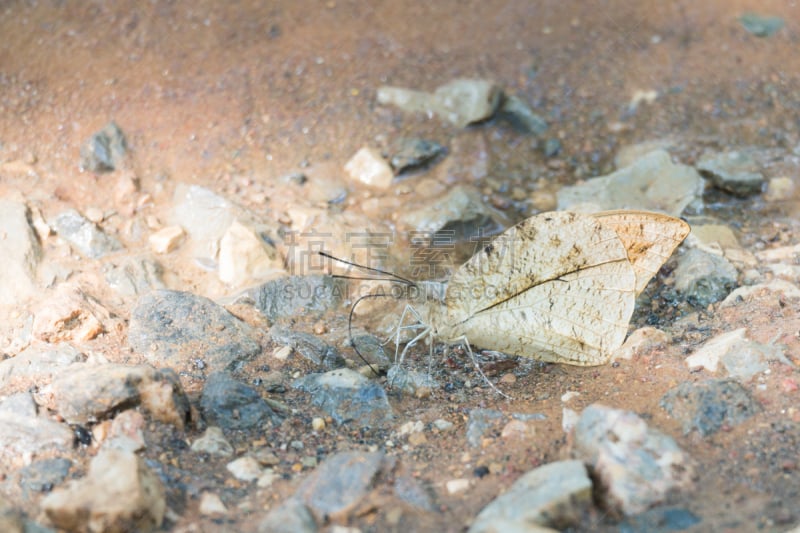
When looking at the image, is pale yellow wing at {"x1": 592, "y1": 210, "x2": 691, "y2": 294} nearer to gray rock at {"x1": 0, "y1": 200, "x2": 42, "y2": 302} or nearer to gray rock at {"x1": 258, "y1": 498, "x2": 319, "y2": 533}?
gray rock at {"x1": 258, "y1": 498, "x2": 319, "y2": 533}

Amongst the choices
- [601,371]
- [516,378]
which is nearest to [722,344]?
[601,371]

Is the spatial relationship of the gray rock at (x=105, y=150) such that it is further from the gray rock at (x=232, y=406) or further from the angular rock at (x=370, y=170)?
the gray rock at (x=232, y=406)

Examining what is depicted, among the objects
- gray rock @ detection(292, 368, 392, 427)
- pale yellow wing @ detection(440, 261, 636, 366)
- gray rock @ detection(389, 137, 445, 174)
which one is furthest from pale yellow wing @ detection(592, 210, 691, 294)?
gray rock @ detection(389, 137, 445, 174)

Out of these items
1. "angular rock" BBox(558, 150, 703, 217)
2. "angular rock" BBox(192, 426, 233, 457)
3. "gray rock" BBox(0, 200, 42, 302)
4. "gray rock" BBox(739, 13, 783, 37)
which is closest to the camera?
"angular rock" BBox(192, 426, 233, 457)

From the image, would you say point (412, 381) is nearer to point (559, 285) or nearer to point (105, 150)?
point (559, 285)

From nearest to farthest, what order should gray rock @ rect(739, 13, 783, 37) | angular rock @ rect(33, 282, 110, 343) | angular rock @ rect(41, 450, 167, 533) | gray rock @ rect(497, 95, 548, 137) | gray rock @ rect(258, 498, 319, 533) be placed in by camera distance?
angular rock @ rect(41, 450, 167, 533)
gray rock @ rect(258, 498, 319, 533)
angular rock @ rect(33, 282, 110, 343)
gray rock @ rect(497, 95, 548, 137)
gray rock @ rect(739, 13, 783, 37)

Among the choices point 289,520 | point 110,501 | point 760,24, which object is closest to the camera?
point 110,501

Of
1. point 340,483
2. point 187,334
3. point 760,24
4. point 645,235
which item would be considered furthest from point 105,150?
point 760,24
